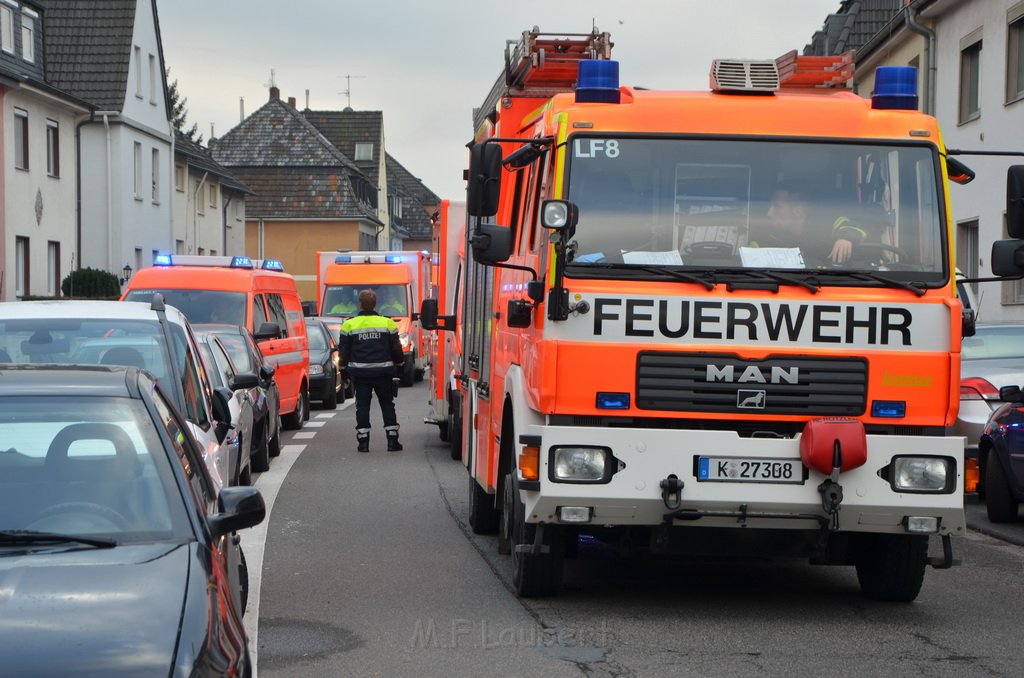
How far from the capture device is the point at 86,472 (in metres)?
5.24

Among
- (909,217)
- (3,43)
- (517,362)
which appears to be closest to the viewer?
(909,217)

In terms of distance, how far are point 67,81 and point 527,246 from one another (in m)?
43.0

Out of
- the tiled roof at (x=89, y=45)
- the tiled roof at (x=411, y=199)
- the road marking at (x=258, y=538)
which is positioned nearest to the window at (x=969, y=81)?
the road marking at (x=258, y=538)

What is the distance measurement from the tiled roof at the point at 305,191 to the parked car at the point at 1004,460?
6895cm

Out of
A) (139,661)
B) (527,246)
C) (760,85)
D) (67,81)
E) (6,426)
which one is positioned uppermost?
(67,81)

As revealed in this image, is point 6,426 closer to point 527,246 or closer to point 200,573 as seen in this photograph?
point 200,573

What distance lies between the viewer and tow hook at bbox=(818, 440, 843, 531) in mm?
7512

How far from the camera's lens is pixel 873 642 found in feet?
24.0

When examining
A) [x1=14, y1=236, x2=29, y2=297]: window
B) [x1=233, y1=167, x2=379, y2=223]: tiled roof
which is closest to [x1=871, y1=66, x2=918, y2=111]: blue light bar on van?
[x1=14, y1=236, x2=29, y2=297]: window

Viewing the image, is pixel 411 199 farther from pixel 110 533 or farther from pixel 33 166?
pixel 110 533

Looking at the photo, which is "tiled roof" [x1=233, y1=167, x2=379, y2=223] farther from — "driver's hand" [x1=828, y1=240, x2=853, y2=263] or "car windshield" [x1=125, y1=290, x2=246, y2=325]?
"driver's hand" [x1=828, y1=240, x2=853, y2=263]

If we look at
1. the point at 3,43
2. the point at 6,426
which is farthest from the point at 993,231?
the point at 3,43

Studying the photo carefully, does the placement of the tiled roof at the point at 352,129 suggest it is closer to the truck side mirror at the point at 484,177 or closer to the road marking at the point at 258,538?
the road marking at the point at 258,538

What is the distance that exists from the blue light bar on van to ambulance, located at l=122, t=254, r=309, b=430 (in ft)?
35.8
